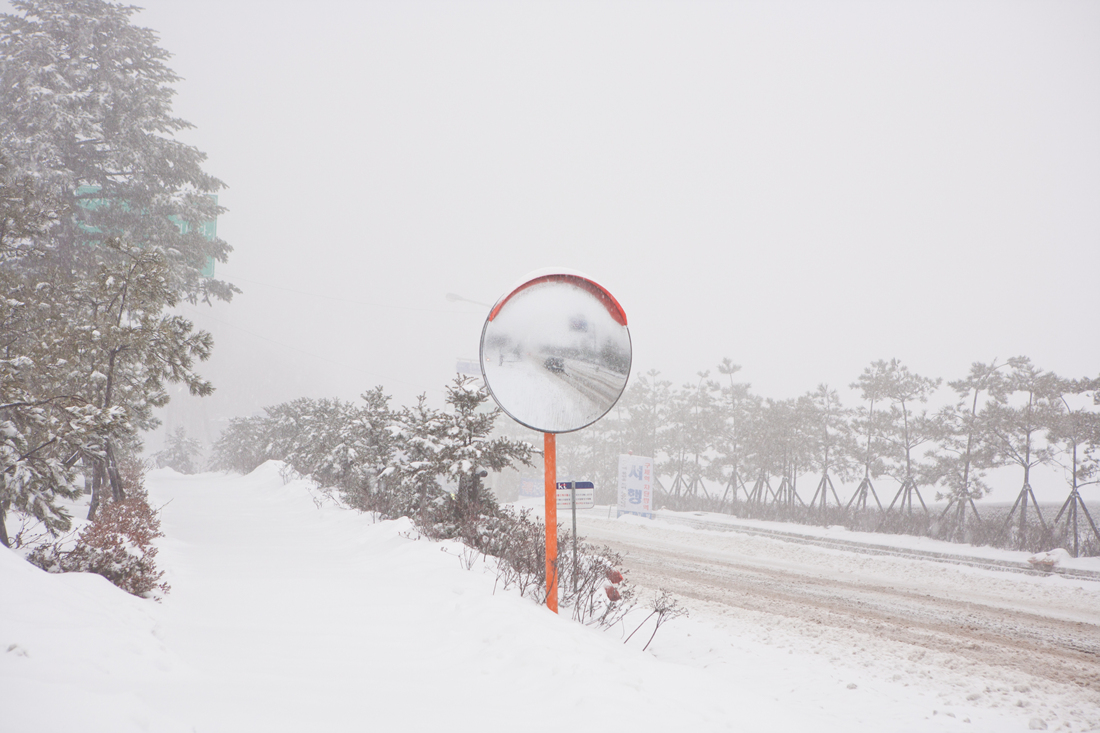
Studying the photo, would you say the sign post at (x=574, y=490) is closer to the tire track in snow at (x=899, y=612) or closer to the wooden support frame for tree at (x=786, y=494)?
the tire track in snow at (x=899, y=612)

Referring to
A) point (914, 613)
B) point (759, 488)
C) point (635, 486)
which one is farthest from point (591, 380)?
point (759, 488)

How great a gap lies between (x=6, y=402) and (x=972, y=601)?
12.9 m

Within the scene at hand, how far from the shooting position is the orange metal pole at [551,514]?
4.45 metres

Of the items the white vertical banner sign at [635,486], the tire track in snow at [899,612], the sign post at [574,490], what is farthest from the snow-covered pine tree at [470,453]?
the white vertical banner sign at [635,486]

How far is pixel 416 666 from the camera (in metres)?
3.55

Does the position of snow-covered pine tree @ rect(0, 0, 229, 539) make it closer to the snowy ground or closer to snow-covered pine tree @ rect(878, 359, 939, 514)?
the snowy ground

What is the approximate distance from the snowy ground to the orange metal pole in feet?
0.68

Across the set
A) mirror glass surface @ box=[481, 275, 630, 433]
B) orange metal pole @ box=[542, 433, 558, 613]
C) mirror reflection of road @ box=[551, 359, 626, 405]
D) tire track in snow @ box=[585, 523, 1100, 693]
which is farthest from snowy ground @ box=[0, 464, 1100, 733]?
mirror reflection of road @ box=[551, 359, 626, 405]

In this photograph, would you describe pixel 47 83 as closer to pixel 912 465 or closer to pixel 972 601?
pixel 972 601

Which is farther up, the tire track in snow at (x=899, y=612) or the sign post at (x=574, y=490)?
the sign post at (x=574, y=490)

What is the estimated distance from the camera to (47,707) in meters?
2.03

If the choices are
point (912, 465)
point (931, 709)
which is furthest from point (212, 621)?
point (912, 465)

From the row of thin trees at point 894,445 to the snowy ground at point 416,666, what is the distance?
16099 millimetres

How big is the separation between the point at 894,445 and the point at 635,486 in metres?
13.6
